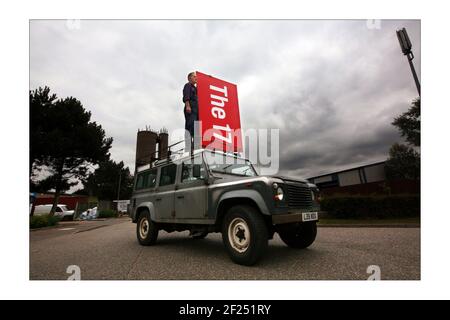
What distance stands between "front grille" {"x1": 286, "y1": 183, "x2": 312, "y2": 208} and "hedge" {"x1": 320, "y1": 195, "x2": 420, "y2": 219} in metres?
9.01

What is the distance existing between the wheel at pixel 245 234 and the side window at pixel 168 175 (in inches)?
85.5

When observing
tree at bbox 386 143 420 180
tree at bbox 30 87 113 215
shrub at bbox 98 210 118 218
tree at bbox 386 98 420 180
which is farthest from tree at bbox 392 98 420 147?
shrub at bbox 98 210 118 218

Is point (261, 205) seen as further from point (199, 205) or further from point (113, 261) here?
point (113, 261)

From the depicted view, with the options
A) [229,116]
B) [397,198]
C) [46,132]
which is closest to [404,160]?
[397,198]

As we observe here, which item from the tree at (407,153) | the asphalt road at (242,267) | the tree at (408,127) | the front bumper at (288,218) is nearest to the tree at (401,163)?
the tree at (407,153)

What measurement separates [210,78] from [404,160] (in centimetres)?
3453

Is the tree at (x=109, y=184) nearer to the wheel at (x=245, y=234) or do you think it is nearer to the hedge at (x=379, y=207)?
the hedge at (x=379, y=207)

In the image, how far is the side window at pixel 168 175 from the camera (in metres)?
5.63

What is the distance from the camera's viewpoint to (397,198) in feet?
38.4

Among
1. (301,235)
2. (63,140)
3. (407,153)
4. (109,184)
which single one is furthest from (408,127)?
(109,184)

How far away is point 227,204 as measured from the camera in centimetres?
411

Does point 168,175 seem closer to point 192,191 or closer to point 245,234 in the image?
point 192,191

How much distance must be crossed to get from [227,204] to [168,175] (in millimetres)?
2286

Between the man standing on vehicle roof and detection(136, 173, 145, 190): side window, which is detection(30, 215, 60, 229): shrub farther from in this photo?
the man standing on vehicle roof
